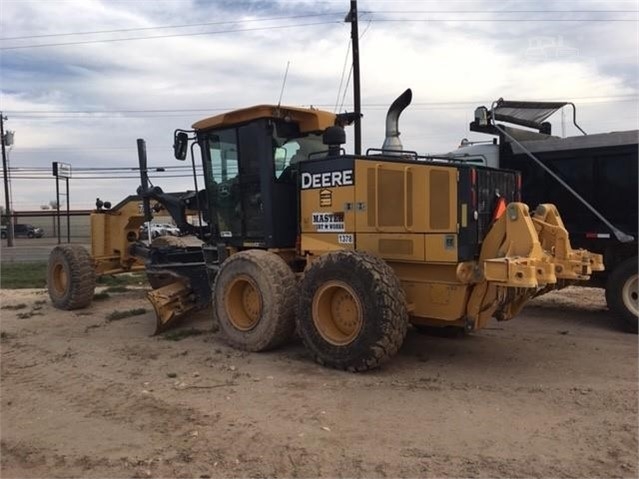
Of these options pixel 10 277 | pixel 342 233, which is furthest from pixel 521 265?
pixel 10 277

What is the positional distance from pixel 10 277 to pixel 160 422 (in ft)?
44.9

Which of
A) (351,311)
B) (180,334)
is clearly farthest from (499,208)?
(180,334)

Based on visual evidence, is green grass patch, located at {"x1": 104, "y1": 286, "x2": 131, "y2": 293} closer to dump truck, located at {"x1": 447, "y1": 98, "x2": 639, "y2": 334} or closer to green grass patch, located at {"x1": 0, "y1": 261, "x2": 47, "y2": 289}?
green grass patch, located at {"x1": 0, "y1": 261, "x2": 47, "y2": 289}

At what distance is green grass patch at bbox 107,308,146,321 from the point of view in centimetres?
1023

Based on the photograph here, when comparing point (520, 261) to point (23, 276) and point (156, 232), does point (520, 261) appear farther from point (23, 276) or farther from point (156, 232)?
point (156, 232)

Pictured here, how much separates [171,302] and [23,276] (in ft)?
32.7

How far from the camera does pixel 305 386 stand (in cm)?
611

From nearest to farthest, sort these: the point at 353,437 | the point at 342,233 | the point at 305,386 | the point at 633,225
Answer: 1. the point at 353,437
2. the point at 305,386
3. the point at 342,233
4. the point at 633,225

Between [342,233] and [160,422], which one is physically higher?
[342,233]

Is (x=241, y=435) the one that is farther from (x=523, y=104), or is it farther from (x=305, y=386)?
(x=523, y=104)

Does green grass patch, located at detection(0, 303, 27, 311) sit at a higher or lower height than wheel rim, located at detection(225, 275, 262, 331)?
lower

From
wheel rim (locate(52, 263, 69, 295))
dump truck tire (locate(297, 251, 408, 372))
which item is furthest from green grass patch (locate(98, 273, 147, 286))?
dump truck tire (locate(297, 251, 408, 372))

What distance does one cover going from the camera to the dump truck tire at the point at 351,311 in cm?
618

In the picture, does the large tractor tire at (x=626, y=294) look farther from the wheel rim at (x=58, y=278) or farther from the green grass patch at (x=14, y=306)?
the green grass patch at (x=14, y=306)
